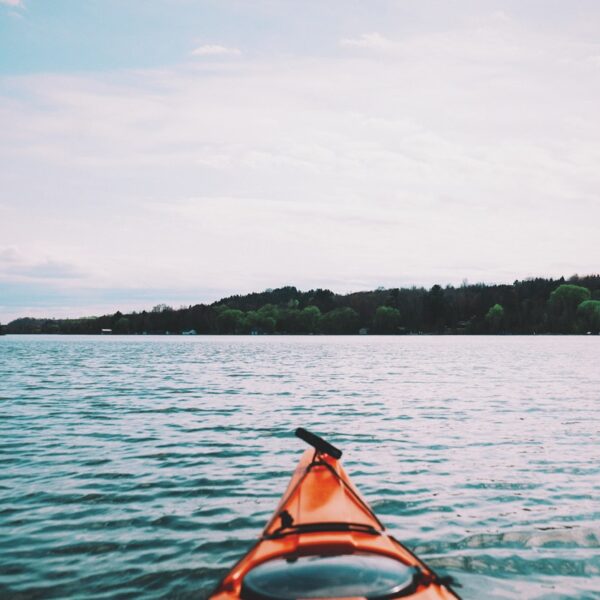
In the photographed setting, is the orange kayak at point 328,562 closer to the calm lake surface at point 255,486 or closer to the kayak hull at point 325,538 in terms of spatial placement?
the kayak hull at point 325,538

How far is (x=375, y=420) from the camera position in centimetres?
Answer: 2200

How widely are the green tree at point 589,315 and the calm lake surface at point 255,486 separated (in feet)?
544

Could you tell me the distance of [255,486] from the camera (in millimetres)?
12664

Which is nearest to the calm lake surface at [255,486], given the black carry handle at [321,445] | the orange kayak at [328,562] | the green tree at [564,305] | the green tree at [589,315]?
the black carry handle at [321,445]

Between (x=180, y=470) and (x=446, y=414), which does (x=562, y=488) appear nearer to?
(x=180, y=470)

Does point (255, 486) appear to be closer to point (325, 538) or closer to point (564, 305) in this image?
point (325, 538)

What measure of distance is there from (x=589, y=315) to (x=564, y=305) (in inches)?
504

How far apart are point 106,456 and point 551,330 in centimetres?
19742

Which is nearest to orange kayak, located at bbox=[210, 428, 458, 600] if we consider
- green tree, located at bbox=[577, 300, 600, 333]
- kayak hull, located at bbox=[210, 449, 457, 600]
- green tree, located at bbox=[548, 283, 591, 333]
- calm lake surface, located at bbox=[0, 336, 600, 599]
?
kayak hull, located at bbox=[210, 449, 457, 600]

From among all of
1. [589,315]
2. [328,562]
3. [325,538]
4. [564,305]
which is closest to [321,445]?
[325,538]

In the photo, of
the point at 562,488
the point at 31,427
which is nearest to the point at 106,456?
the point at 31,427

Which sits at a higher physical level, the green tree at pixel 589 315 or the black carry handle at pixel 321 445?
the green tree at pixel 589 315

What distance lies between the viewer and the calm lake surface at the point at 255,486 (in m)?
8.52

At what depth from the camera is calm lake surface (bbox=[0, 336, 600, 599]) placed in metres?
8.52
